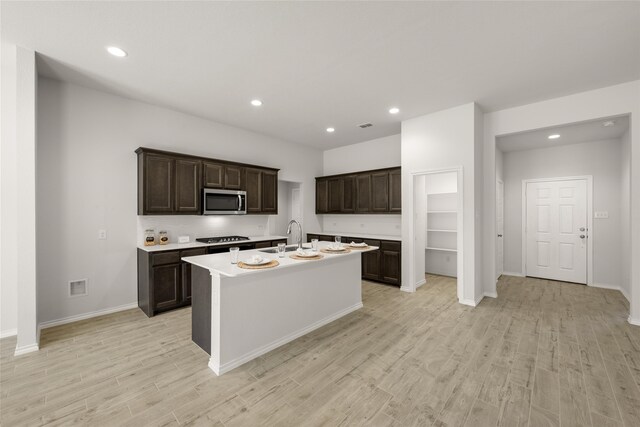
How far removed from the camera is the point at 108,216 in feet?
A: 12.1

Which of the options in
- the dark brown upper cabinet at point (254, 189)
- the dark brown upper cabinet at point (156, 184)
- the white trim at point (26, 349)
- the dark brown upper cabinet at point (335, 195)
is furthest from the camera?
the dark brown upper cabinet at point (335, 195)

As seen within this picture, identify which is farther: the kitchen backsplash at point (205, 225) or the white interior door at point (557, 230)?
the white interior door at point (557, 230)

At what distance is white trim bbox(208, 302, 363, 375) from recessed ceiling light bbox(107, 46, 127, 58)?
3.16m

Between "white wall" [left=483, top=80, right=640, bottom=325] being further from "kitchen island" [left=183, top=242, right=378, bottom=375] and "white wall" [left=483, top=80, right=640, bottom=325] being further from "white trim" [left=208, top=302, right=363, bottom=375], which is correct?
"white trim" [left=208, top=302, right=363, bottom=375]

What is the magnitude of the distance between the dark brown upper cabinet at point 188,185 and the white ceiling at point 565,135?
5.13 meters

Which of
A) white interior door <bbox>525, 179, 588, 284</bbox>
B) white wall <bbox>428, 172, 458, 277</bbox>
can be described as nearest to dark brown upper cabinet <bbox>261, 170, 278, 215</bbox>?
white wall <bbox>428, 172, 458, 277</bbox>

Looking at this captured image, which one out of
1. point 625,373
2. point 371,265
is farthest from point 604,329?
point 371,265

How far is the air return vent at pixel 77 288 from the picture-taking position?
3414 mm

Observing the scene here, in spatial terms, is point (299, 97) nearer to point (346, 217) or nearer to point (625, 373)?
point (346, 217)

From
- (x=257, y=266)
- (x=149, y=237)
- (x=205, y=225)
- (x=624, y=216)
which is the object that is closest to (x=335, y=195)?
(x=205, y=225)

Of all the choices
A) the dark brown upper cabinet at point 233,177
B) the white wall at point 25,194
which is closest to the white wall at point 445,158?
the dark brown upper cabinet at point 233,177

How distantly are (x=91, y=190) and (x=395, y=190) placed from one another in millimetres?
4816

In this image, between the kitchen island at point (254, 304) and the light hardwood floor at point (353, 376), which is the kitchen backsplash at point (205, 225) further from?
the kitchen island at point (254, 304)

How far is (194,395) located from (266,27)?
3089mm
